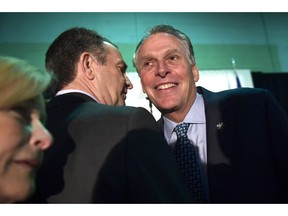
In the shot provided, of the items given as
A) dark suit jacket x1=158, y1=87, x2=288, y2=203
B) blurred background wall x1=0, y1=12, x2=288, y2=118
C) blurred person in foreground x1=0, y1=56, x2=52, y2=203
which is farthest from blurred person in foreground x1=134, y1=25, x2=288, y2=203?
blurred background wall x1=0, y1=12, x2=288, y2=118

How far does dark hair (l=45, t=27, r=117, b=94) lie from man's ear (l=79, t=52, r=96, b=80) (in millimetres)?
15

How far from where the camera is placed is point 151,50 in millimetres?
1417

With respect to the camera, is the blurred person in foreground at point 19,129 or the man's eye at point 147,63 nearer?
the blurred person in foreground at point 19,129

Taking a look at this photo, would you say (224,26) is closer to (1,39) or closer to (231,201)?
(1,39)

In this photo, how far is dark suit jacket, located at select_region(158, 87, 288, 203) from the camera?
1.08m

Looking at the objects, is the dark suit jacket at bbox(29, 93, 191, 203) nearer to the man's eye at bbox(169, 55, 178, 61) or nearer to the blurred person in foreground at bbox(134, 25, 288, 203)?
the blurred person in foreground at bbox(134, 25, 288, 203)

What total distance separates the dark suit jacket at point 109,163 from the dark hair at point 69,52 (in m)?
0.28

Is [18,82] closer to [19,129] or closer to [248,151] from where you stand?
[19,129]

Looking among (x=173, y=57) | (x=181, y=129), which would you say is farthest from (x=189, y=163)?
(x=173, y=57)

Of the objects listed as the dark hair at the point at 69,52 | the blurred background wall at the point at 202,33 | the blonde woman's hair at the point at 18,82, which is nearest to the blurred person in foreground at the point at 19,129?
the blonde woman's hair at the point at 18,82

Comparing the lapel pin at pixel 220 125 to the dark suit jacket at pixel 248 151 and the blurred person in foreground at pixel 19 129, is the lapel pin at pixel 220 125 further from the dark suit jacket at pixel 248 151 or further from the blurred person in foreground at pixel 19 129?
the blurred person in foreground at pixel 19 129

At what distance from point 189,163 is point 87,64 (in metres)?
0.54

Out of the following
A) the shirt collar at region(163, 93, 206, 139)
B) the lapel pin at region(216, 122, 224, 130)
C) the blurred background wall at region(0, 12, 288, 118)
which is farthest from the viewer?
the blurred background wall at region(0, 12, 288, 118)

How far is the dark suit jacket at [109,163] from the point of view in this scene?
68cm
